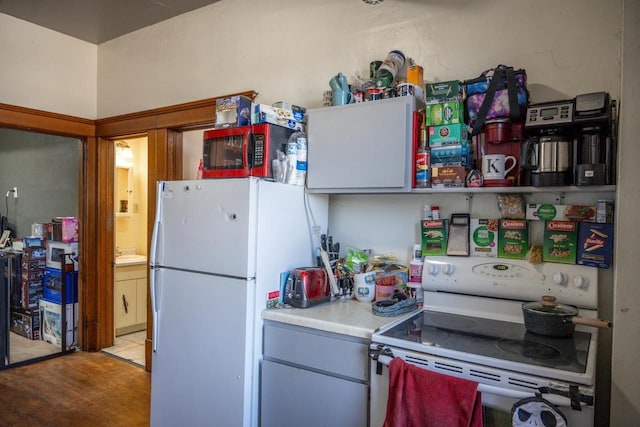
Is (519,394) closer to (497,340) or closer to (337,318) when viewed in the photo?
(497,340)

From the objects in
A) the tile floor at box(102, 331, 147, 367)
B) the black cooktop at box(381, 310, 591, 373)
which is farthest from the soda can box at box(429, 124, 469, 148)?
the tile floor at box(102, 331, 147, 367)

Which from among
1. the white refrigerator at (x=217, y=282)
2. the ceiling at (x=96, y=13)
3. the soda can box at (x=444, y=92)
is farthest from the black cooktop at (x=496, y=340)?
the ceiling at (x=96, y=13)

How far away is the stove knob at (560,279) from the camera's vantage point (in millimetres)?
1851

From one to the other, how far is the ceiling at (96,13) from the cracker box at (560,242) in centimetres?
277

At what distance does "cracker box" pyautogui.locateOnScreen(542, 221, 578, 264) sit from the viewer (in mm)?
1869

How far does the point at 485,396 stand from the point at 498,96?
4.12ft

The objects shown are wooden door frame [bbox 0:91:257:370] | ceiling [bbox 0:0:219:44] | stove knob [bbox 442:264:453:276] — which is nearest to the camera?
stove knob [bbox 442:264:453:276]

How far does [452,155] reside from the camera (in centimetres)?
199

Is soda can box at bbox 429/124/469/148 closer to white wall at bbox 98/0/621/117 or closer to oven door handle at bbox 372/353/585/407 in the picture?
white wall at bbox 98/0/621/117

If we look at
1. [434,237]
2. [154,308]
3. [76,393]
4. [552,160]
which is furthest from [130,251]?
[552,160]

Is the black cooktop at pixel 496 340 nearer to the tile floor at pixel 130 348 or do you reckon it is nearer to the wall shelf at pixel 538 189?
the wall shelf at pixel 538 189

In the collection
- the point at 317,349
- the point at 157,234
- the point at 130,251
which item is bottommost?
the point at 317,349

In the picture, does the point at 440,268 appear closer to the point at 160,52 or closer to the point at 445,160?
the point at 445,160

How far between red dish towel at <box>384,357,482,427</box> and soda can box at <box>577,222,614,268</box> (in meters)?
0.83
